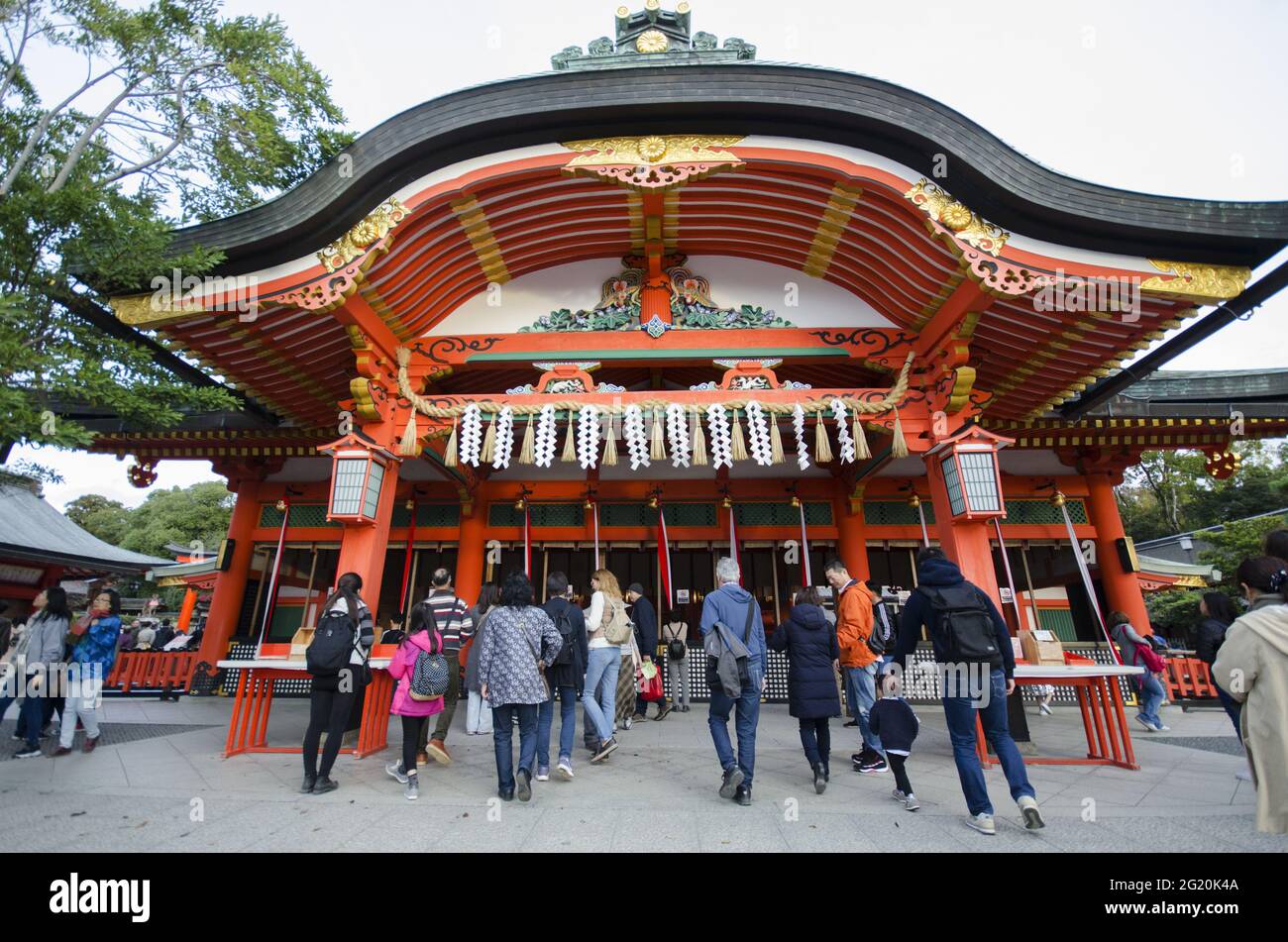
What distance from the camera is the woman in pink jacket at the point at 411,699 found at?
4.47 metres

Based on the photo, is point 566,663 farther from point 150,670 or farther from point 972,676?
point 150,670

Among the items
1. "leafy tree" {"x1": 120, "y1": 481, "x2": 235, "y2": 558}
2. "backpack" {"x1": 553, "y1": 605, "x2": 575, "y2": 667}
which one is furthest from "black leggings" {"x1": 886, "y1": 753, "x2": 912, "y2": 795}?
"leafy tree" {"x1": 120, "y1": 481, "x2": 235, "y2": 558}

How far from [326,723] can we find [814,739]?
12.6 ft

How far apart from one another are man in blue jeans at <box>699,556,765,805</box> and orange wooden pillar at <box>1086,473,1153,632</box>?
27.1ft

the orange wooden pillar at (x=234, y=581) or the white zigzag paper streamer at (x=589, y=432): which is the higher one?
the white zigzag paper streamer at (x=589, y=432)

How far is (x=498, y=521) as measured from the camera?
35.1ft

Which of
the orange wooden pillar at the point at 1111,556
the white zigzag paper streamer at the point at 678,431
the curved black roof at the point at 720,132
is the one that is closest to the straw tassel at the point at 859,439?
the white zigzag paper streamer at the point at 678,431

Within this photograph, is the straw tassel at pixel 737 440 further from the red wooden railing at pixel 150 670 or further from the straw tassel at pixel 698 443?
the red wooden railing at pixel 150 670

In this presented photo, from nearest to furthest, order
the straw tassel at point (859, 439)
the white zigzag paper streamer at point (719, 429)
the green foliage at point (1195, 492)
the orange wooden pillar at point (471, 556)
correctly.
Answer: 1. the white zigzag paper streamer at point (719, 429)
2. the straw tassel at point (859, 439)
3. the orange wooden pillar at point (471, 556)
4. the green foliage at point (1195, 492)

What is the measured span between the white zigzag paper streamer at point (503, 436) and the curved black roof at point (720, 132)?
2.57m

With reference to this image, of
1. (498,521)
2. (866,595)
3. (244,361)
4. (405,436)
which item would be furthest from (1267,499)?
(244,361)

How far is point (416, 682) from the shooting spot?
4.53 metres

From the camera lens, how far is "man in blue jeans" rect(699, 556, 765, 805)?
4219 millimetres

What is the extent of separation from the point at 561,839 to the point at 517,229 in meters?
6.53
